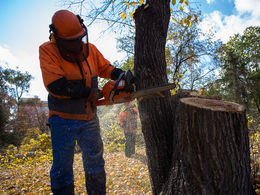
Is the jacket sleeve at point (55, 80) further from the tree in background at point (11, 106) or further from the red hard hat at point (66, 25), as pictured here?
the tree in background at point (11, 106)

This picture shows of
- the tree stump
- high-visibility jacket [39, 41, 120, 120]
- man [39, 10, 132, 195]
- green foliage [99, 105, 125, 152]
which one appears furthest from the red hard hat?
green foliage [99, 105, 125, 152]

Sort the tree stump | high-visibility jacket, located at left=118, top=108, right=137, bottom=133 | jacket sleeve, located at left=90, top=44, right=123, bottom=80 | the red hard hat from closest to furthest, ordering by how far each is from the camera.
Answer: the tree stump, the red hard hat, jacket sleeve, located at left=90, top=44, right=123, bottom=80, high-visibility jacket, located at left=118, top=108, right=137, bottom=133

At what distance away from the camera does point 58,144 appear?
67.8 inches

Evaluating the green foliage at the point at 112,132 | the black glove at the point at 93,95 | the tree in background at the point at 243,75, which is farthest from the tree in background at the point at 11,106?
the tree in background at the point at 243,75

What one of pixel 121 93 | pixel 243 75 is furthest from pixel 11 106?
pixel 243 75

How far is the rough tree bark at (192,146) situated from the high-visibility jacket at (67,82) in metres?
0.65

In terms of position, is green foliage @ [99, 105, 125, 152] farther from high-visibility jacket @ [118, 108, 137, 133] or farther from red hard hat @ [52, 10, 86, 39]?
red hard hat @ [52, 10, 86, 39]

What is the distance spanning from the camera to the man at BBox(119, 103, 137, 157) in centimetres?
602

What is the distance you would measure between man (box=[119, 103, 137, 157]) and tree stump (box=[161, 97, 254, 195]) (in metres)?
4.75

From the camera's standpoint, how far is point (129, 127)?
6.14 m

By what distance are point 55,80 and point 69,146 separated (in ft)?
2.45

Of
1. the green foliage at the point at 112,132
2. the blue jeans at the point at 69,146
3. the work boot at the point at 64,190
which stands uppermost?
the blue jeans at the point at 69,146

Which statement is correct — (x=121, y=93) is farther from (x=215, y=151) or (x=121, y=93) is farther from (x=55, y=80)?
(x=215, y=151)

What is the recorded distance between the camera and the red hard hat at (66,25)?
1771 mm
